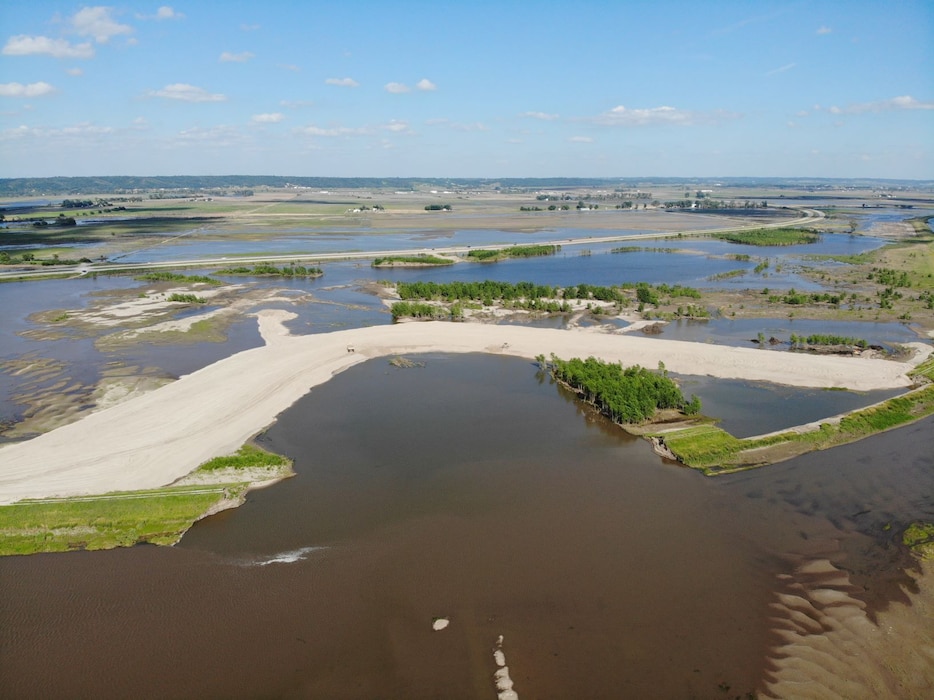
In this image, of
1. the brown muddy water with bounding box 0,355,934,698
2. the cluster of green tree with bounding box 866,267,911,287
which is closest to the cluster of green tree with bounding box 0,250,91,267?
the brown muddy water with bounding box 0,355,934,698

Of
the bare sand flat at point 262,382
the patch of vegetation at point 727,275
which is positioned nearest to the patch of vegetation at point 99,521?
the bare sand flat at point 262,382

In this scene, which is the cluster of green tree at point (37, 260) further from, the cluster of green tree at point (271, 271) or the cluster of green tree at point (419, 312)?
the cluster of green tree at point (419, 312)

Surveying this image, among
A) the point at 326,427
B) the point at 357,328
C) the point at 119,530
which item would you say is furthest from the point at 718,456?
the point at 357,328

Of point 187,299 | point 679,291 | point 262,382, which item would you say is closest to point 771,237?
point 679,291

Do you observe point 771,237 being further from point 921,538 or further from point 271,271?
point 921,538

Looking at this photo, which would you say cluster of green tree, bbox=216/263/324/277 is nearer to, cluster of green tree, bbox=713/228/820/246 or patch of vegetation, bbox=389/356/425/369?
patch of vegetation, bbox=389/356/425/369

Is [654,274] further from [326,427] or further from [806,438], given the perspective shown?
[326,427]
